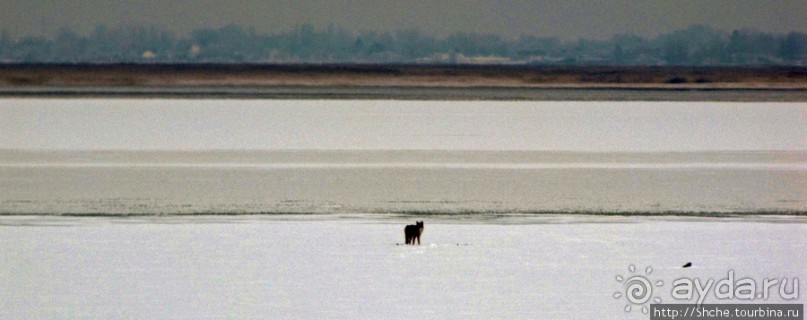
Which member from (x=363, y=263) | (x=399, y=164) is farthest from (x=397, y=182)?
(x=363, y=263)

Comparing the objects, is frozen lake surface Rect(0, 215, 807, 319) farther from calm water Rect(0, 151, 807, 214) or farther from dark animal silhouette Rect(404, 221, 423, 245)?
calm water Rect(0, 151, 807, 214)

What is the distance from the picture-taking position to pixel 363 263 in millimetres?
7230

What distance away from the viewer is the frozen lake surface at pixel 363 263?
605cm

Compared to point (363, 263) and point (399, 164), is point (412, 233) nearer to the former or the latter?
point (363, 263)

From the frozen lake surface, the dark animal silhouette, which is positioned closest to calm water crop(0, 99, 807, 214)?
the frozen lake surface

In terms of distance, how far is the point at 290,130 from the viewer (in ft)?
76.2

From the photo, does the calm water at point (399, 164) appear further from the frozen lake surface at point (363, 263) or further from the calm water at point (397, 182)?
the frozen lake surface at point (363, 263)

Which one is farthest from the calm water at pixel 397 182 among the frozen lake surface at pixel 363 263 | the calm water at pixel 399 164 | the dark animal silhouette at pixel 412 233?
the dark animal silhouette at pixel 412 233

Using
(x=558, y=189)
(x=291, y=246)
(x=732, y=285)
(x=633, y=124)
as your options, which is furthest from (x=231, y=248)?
(x=633, y=124)

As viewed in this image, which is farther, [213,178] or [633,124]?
[633,124]

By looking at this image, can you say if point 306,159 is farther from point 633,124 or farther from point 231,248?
point 633,124

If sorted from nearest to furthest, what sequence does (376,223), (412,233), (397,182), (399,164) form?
1. (412,233)
2. (376,223)
3. (397,182)
4. (399,164)

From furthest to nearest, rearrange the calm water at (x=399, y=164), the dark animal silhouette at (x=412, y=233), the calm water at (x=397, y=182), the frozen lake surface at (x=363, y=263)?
the calm water at (x=399, y=164) → the calm water at (x=397, y=182) → the dark animal silhouette at (x=412, y=233) → the frozen lake surface at (x=363, y=263)

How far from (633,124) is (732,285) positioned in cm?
2031
